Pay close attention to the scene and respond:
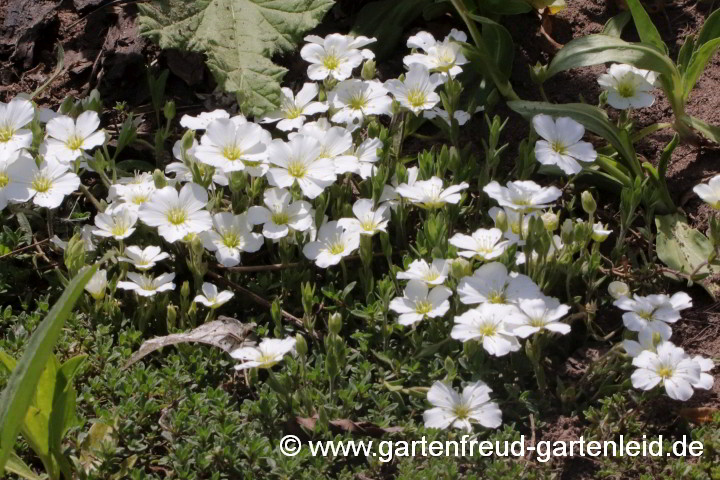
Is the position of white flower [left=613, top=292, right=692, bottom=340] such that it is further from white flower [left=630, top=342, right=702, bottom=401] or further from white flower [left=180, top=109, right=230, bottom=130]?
white flower [left=180, top=109, right=230, bottom=130]

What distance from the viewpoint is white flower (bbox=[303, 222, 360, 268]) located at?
2678 mm

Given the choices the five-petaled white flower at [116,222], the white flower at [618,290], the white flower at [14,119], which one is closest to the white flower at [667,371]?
the white flower at [618,290]

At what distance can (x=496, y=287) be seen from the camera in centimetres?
246

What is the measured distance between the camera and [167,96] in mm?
3486

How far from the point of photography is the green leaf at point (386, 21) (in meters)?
3.51

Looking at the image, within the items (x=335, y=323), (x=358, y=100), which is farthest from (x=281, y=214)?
(x=358, y=100)

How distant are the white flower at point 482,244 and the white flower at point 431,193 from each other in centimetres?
14

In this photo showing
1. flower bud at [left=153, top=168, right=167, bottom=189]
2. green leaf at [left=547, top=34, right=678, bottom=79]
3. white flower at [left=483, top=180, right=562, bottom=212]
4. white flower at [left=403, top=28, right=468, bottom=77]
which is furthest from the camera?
white flower at [left=403, top=28, right=468, bottom=77]

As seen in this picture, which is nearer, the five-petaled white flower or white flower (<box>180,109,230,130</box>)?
the five-petaled white flower

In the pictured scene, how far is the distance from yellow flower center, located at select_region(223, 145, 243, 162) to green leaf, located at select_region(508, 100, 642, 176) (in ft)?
3.12

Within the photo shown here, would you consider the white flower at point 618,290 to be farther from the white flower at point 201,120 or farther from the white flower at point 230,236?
the white flower at point 201,120

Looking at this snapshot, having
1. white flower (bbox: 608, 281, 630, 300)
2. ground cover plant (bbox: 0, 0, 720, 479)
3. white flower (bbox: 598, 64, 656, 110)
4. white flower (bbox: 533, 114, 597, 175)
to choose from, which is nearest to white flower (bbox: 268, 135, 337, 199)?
ground cover plant (bbox: 0, 0, 720, 479)

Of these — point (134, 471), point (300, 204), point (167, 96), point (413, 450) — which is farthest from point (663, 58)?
point (134, 471)

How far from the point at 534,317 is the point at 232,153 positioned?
1.05 m
